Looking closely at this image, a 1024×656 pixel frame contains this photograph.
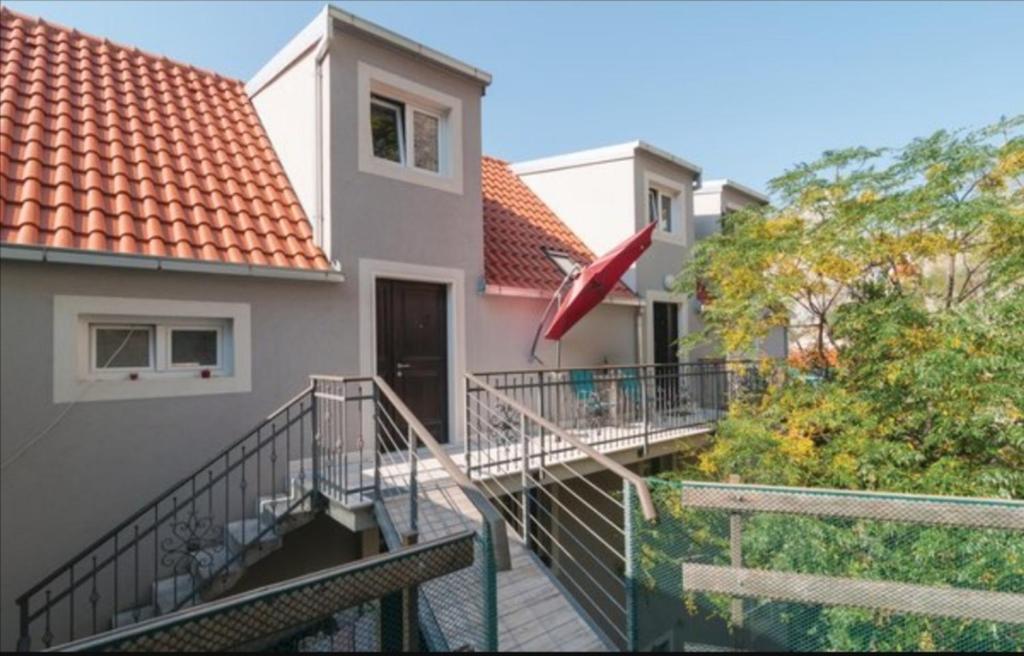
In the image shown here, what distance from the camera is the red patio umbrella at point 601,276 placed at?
7.48m

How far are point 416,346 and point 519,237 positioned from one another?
3.59 m

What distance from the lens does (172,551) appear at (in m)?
4.96

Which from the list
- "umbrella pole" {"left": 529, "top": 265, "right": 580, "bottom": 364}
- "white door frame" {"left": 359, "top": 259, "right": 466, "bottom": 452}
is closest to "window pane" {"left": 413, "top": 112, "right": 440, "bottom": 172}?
"white door frame" {"left": 359, "top": 259, "right": 466, "bottom": 452}

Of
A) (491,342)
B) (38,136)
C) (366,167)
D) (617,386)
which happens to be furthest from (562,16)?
(38,136)

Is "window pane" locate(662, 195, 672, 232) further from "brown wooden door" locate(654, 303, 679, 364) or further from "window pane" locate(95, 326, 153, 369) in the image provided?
"window pane" locate(95, 326, 153, 369)

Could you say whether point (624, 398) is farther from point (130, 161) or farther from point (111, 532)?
point (130, 161)

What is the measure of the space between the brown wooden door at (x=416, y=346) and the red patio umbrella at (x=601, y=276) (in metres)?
1.81

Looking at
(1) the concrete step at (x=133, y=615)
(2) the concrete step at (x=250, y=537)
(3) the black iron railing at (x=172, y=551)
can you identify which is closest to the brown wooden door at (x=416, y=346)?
(3) the black iron railing at (x=172, y=551)

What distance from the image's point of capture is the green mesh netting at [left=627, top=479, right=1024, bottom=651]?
343 cm

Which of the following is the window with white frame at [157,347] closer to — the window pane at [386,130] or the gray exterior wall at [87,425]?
the gray exterior wall at [87,425]

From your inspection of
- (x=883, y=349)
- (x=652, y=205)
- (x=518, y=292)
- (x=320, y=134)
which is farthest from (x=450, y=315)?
(x=652, y=205)

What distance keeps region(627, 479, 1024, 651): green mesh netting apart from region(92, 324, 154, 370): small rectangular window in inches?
194

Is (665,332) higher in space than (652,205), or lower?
lower

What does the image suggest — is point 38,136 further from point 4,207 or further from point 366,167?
point 366,167
